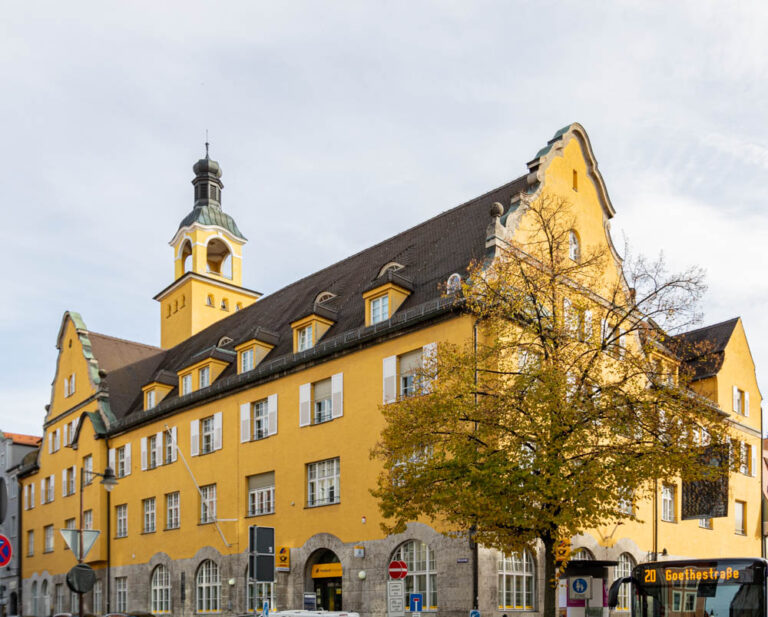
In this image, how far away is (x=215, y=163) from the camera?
57.2 metres

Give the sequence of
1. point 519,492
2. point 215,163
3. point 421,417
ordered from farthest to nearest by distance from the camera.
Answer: point 215,163 → point 421,417 → point 519,492

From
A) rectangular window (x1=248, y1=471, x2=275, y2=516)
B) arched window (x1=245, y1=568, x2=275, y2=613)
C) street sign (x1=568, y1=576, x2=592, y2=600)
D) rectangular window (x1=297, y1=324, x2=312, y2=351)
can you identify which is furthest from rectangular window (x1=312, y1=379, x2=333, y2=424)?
street sign (x1=568, y1=576, x2=592, y2=600)

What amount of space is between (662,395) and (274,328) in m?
20.9

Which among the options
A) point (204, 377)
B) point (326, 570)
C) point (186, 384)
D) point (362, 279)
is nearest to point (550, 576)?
point (326, 570)

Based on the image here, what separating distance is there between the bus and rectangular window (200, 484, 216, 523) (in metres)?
19.6

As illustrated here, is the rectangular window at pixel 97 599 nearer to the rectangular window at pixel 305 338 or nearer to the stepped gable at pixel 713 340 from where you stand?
the rectangular window at pixel 305 338

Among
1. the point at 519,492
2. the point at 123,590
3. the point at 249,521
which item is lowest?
the point at 123,590

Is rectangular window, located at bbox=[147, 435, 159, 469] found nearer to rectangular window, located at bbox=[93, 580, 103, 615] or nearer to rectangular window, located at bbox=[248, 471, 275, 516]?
rectangular window, located at bbox=[93, 580, 103, 615]

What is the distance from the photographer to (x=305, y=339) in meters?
32.5

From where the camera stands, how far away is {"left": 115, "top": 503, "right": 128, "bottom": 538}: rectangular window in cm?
4131

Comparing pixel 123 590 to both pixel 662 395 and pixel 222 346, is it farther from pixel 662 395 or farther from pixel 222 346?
pixel 662 395

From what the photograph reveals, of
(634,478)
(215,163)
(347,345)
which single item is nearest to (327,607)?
(347,345)

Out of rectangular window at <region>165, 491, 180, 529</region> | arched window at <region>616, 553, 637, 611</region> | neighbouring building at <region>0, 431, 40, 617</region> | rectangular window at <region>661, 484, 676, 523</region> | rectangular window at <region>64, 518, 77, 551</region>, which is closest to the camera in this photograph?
arched window at <region>616, 553, 637, 611</region>

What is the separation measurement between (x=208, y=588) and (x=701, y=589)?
864 inches
